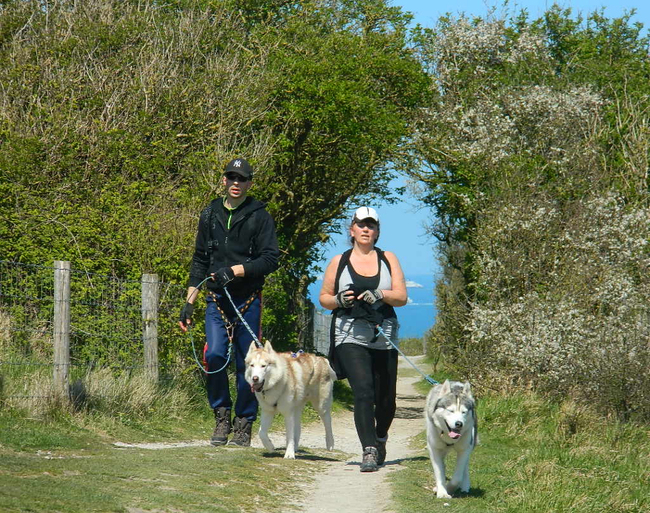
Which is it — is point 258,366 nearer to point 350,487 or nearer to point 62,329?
point 350,487

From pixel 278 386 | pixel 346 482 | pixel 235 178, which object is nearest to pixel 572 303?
pixel 278 386

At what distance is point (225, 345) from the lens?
8.76 meters

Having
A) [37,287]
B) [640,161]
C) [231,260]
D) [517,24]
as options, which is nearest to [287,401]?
[231,260]

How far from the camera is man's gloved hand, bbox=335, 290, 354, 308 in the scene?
804 centimetres

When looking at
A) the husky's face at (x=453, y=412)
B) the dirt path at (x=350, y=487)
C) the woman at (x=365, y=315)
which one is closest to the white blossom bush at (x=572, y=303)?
the dirt path at (x=350, y=487)

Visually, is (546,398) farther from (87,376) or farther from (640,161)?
(640,161)

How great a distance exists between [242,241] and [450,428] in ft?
9.70

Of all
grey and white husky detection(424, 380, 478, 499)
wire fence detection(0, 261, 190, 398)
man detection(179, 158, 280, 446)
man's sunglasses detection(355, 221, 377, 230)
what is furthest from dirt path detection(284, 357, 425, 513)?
wire fence detection(0, 261, 190, 398)

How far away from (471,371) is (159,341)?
6.77m

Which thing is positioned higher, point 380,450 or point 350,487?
point 380,450

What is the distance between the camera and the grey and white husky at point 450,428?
695cm

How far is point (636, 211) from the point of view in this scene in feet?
64.6

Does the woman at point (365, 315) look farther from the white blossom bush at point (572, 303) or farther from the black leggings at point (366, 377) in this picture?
the white blossom bush at point (572, 303)

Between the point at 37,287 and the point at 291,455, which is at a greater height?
the point at 37,287
